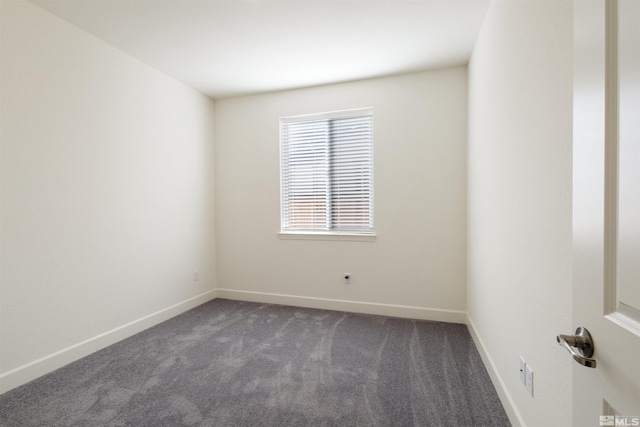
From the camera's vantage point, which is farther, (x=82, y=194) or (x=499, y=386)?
(x=82, y=194)

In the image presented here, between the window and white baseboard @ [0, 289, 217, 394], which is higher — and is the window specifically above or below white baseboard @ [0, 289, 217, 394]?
above

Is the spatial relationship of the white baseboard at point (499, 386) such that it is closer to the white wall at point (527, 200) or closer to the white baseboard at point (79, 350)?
the white wall at point (527, 200)

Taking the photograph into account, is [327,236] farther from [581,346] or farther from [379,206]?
[581,346]

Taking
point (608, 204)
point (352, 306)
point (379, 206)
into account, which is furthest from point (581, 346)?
point (352, 306)

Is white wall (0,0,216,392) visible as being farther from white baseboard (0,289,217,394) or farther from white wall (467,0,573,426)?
white wall (467,0,573,426)

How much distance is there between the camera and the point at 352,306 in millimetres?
3424

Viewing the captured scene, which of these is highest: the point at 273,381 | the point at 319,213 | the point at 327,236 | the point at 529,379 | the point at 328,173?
the point at 328,173

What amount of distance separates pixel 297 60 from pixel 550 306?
9.26 feet

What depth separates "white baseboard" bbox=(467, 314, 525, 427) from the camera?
157 cm

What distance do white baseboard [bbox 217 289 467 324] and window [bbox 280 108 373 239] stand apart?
32.8 inches

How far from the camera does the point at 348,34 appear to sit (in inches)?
97.3

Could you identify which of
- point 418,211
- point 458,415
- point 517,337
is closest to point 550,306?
point 517,337

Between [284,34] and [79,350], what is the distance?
312 centimetres

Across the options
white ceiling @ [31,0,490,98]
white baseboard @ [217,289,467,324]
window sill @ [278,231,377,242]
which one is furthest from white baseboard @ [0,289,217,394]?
white ceiling @ [31,0,490,98]
